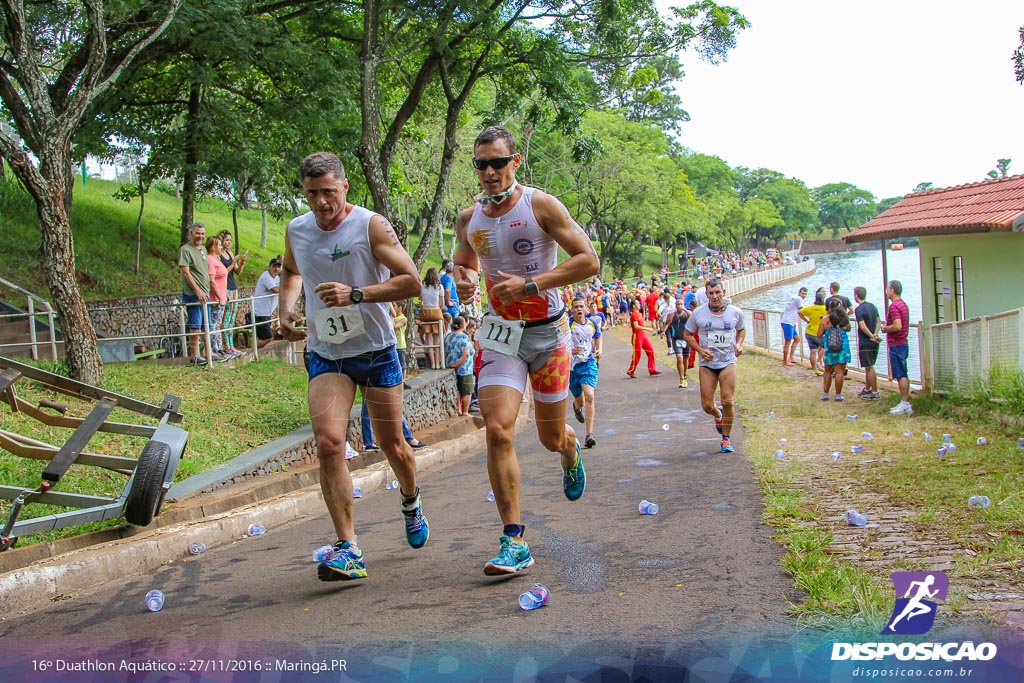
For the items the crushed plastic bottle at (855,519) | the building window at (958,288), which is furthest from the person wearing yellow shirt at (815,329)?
the crushed plastic bottle at (855,519)

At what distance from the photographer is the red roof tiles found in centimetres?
1535

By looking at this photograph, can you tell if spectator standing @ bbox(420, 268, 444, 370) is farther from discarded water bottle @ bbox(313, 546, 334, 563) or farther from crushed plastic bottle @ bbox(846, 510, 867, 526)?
discarded water bottle @ bbox(313, 546, 334, 563)

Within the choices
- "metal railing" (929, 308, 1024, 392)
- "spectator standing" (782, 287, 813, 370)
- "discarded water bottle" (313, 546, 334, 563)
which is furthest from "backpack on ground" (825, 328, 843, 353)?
"discarded water bottle" (313, 546, 334, 563)

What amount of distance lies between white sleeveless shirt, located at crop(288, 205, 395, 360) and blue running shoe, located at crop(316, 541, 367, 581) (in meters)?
1.04

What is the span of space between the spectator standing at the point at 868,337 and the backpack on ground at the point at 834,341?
16.8 inches

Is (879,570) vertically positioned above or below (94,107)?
below

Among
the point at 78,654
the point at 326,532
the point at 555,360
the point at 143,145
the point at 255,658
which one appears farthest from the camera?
the point at 143,145

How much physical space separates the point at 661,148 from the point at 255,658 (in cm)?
6720

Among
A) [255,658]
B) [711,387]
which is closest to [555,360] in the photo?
[255,658]

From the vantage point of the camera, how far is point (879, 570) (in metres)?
5.05

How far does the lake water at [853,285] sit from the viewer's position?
2885cm

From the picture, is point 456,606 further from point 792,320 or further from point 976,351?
point 792,320

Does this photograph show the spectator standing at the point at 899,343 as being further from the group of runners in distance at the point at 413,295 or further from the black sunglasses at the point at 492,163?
the black sunglasses at the point at 492,163

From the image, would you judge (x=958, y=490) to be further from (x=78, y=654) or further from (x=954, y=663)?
(x=78, y=654)
